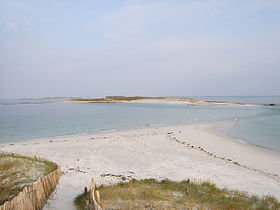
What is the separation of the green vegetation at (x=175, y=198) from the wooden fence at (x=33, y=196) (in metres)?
1.09

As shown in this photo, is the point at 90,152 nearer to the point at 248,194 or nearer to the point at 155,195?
the point at 155,195

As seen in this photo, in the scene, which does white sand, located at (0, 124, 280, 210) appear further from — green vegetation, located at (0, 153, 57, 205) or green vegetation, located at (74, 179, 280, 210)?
green vegetation, located at (74, 179, 280, 210)

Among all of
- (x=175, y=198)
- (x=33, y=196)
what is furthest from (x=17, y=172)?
(x=175, y=198)

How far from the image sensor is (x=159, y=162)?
41.6 feet

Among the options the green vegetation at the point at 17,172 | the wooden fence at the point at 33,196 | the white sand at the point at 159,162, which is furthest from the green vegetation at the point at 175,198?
the green vegetation at the point at 17,172

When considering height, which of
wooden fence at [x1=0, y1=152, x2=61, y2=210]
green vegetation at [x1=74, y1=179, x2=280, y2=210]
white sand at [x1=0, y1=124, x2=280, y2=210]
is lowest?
white sand at [x1=0, y1=124, x2=280, y2=210]

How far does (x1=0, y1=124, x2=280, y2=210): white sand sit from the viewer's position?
941 cm

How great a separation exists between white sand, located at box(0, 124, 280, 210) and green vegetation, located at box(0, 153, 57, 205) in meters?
1.09

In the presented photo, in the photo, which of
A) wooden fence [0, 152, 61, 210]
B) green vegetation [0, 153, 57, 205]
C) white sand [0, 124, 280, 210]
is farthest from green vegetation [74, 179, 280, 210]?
green vegetation [0, 153, 57, 205]

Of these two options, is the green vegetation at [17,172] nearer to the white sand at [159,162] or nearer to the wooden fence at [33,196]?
the white sand at [159,162]

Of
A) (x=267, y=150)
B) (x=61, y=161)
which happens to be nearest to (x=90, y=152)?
(x=61, y=161)

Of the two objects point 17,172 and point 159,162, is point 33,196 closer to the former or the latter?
point 17,172

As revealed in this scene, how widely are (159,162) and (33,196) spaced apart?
747 cm

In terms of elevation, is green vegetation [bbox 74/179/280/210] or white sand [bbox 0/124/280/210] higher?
green vegetation [bbox 74/179/280/210]
